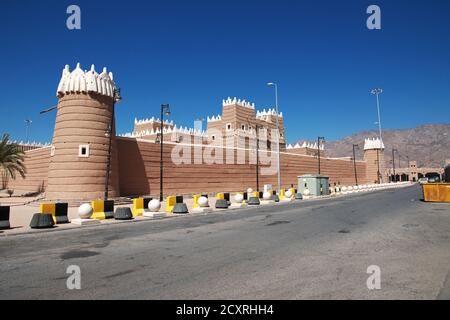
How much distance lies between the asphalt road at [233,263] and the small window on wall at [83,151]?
15544 millimetres

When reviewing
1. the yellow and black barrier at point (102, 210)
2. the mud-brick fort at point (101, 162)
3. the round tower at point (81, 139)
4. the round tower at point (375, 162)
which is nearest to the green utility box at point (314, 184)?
the mud-brick fort at point (101, 162)

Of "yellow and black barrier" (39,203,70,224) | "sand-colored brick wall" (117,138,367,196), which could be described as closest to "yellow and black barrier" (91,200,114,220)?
"yellow and black barrier" (39,203,70,224)

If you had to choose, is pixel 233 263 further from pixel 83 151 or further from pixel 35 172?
pixel 35 172

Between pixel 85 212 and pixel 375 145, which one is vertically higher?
pixel 375 145

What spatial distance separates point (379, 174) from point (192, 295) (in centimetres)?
8775

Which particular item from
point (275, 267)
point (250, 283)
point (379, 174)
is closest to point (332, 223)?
point (275, 267)

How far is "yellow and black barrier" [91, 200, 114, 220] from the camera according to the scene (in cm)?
1715

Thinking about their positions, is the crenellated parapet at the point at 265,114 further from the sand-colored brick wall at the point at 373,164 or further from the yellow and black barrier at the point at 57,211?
the yellow and black barrier at the point at 57,211

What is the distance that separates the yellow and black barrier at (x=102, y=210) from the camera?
17.1 metres

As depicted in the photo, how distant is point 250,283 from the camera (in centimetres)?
573

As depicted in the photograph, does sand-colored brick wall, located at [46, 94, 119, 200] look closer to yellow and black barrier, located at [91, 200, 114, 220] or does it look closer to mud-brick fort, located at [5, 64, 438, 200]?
mud-brick fort, located at [5, 64, 438, 200]

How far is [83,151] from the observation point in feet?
89.3

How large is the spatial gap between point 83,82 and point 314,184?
2630 cm

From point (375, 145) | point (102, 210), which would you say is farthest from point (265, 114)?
point (102, 210)
